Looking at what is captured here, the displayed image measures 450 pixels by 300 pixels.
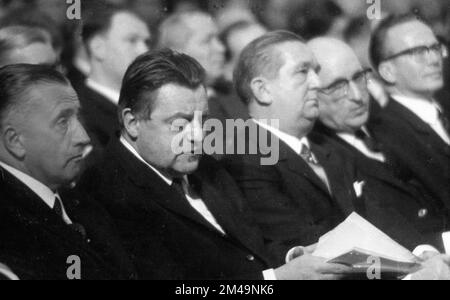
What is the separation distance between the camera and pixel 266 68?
294 centimetres

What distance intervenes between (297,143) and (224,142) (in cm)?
26

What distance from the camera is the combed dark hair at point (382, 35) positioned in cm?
312

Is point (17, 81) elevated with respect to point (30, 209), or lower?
elevated

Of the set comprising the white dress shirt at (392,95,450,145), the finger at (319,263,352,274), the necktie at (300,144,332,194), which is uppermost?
the white dress shirt at (392,95,450,145)

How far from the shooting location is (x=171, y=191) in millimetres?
2822

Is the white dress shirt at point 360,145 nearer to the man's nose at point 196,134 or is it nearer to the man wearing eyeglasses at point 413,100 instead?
the man wearing eyeglasses at point 413,100

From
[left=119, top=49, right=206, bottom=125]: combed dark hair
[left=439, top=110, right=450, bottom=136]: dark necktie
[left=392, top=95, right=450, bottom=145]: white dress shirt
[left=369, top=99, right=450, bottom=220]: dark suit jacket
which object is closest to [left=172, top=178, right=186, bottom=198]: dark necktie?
[left=119, top=49, right=206, bottom=125]: combed dark hair

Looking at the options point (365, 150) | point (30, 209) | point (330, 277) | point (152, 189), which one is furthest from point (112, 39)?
point (330, 277)

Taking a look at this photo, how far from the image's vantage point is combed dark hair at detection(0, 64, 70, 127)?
2727 mm

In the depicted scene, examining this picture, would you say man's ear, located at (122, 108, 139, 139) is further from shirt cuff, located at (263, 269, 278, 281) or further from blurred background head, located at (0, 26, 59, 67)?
shirt cuff, located at (263, 269, 278, 281)

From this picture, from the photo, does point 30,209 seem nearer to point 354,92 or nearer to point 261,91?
point 261,91

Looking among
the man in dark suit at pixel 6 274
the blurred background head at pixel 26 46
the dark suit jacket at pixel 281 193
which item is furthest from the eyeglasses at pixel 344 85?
the man in dark suit at pixel 6 274
